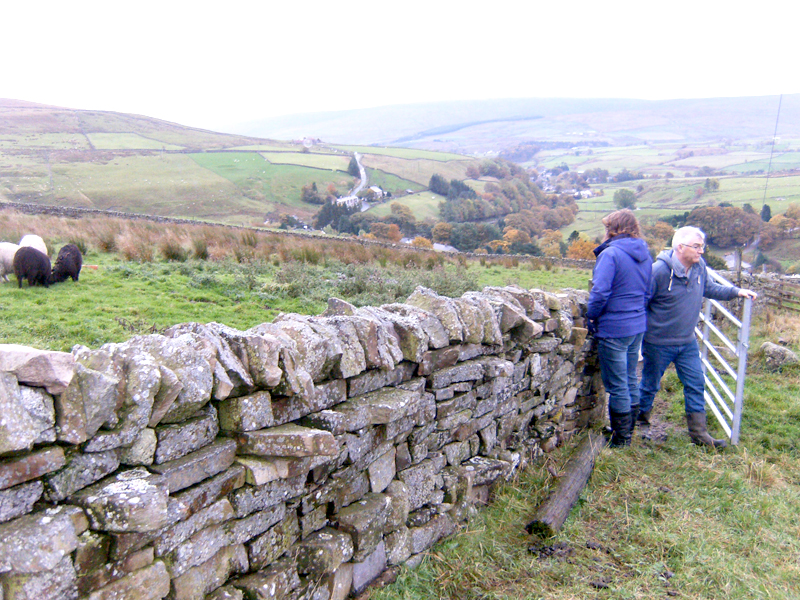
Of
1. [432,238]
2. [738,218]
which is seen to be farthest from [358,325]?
[432,238]

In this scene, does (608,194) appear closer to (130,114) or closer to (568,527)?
(568,527)

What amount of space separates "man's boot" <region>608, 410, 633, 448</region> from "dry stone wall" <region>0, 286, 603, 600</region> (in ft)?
5.62

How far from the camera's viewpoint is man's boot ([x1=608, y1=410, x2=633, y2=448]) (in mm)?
5648

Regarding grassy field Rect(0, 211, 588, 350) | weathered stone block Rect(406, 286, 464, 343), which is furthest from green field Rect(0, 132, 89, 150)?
weathered stone block Rect(406, 286, 464, 343)

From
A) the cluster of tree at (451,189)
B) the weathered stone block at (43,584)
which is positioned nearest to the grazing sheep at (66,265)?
the weathered stone block at (43,584)

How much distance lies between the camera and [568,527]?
13.5ft

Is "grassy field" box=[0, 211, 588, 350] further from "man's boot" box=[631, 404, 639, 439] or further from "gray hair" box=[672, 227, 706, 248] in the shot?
"gray hair" box=[672, 227, 706, 248]

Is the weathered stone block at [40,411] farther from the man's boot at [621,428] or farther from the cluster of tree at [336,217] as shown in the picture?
the cluster of tree at [336,217]

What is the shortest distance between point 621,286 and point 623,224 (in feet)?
2.31

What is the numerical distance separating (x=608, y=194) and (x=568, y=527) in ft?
136

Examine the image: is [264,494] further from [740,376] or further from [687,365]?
[740,376]

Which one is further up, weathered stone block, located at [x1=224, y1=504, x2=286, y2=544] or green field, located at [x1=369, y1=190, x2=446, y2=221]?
weathered stone block, located at [x1=224, y1=504, x2=286, y2=544]

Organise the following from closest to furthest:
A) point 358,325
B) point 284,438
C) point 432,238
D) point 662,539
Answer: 1. point 284,438
2. point 358,325
3. point 662,539
4. point 432,238

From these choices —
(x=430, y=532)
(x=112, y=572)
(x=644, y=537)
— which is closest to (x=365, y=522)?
(x=430, y=532)
